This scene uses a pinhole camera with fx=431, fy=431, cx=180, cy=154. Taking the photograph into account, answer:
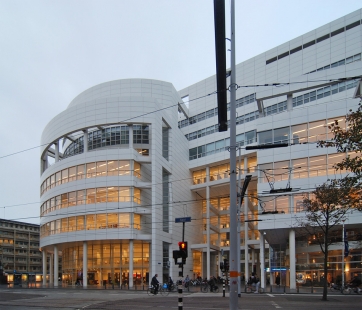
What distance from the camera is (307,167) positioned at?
4575cm

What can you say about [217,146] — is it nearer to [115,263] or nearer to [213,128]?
[213,128]

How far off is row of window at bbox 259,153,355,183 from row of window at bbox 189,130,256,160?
16339 mm

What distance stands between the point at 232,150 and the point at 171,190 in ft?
164

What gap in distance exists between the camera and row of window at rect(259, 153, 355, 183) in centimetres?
4441

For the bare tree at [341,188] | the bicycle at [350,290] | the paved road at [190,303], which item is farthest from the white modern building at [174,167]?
the paved road at [190,303]

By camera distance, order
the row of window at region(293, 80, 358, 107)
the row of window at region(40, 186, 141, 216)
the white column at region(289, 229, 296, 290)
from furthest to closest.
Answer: the row of window at region(40, 186, 141, 216)
the row of window at region(293, 80, 358, 107)
the white column at region(289, 229, 296, 290)

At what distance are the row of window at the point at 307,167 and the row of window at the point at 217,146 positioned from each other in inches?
643

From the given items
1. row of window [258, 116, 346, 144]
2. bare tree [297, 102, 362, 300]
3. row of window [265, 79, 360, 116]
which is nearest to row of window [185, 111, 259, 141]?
row of window [265, 79, 360, 116]

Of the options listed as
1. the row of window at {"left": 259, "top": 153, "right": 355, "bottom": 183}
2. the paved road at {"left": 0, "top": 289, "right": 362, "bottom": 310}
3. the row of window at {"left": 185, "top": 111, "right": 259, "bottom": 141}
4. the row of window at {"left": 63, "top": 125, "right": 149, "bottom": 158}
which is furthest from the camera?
the row of window at {"left": 185, "top": 111, "right": 259, "bottom": 141}

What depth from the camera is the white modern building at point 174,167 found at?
46.6m

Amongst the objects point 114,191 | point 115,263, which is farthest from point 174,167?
point 115,263

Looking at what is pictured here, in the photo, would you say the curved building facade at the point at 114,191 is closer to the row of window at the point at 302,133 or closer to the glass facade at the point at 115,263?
the glass facade at the point at 115,263

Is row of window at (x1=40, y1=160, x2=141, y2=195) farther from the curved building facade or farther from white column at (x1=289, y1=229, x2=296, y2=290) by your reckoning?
white column at (x1=289, y1=229, x2=296, y2=290)

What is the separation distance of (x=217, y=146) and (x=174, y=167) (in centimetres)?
838
